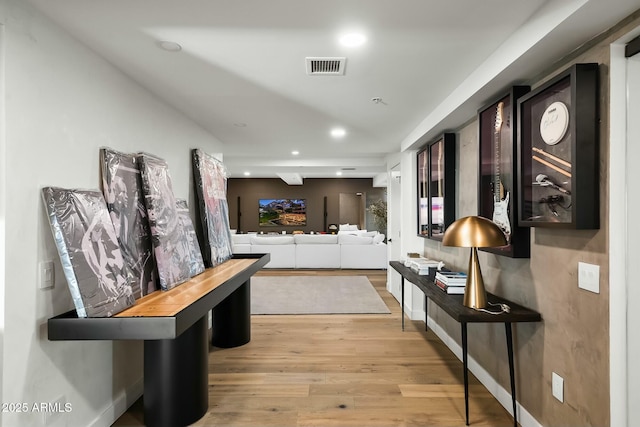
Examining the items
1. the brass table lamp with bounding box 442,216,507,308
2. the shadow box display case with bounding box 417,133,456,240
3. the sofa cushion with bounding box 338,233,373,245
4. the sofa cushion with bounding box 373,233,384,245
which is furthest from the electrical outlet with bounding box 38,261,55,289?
the sofa cushion with bounding box 373,233,384,245

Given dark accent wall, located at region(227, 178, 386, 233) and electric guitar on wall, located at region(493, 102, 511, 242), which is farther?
dark accent wall, located at region(227, 178, 386, 233)

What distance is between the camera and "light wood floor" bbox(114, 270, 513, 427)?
7.64 ft

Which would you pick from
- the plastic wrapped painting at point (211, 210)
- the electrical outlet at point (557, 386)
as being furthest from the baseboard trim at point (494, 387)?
the plastic wrapped painting at point (211, 210)

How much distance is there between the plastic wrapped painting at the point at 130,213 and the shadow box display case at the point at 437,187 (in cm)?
261

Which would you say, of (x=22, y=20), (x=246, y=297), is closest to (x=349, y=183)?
(x=246, y=297)

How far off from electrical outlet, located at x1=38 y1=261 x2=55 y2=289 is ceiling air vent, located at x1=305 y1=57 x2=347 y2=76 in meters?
1.81

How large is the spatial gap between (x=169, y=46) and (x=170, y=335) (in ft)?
5.20

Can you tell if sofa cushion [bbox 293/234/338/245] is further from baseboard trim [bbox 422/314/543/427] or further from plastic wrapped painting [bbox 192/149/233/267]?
baseboard trim [bbox 422/314/543/427]

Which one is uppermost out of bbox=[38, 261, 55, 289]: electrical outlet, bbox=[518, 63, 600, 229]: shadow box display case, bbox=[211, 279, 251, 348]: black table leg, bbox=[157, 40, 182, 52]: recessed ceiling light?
bbox=[157, 40, 182, 52]: recessed ceiling light

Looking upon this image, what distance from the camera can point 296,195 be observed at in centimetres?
1159

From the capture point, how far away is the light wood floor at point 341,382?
7.64ft

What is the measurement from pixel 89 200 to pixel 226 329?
2.07 m

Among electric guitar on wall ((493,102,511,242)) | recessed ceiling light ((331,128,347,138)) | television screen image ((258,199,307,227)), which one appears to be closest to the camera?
electric guitar on wall ((493,102,511,242))

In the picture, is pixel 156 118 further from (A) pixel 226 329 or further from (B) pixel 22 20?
(A) pixel 226 329
